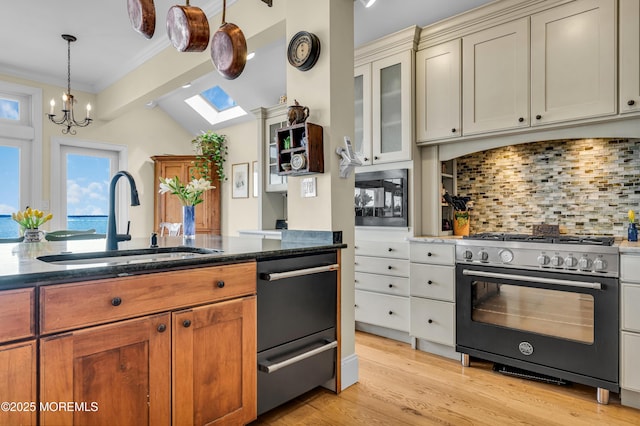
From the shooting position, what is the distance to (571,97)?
241cm

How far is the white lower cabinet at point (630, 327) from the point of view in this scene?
2.03 metres

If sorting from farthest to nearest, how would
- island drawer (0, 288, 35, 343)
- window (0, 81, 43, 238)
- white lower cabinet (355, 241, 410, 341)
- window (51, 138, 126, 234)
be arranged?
window (51, 138, 126, 234)
window (0, 81, 43, 238)
white lower cabinet (355, 241, 410, 341)
island drawer (0, 288, 35, 343)

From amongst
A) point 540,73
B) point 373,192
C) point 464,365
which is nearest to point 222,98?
point 373,192

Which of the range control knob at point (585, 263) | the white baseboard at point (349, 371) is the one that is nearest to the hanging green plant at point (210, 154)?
the white baseboard at point (349, 371)

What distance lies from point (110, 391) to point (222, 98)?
15.6 feet

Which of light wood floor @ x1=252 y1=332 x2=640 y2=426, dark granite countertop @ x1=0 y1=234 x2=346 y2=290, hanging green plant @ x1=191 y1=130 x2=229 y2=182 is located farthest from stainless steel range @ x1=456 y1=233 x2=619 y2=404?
hanging green plant @ x1=191 y1=130 x2=229 y2=182

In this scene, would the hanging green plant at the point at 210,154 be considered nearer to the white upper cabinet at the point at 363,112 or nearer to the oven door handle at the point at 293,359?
the white upper cabinet at the point at 363,112

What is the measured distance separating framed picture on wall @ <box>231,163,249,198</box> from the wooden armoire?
0.27 m

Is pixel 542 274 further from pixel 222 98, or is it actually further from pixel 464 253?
pixel 222 98

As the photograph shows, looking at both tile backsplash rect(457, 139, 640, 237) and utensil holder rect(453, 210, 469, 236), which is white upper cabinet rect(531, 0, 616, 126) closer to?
tile backsplash rect(457, 139, 640, 237)

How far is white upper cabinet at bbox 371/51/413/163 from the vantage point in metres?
3.12

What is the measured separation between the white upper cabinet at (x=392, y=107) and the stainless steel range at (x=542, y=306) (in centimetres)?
99

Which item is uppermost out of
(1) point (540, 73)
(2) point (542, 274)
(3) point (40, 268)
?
(1) point (540, 73)

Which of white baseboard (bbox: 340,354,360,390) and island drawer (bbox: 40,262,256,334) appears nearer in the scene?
island drawer (bbox: 40,262,256,334)
